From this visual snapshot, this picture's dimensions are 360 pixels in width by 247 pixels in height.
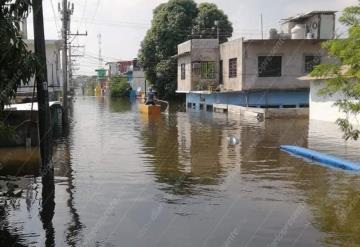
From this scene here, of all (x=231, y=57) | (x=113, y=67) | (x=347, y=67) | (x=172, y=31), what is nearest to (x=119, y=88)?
(x=172, y=31)

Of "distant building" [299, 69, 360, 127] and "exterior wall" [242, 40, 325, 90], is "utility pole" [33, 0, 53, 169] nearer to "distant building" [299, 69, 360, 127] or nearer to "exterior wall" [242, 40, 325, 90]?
"distant building" [299, 69, 360, 127]

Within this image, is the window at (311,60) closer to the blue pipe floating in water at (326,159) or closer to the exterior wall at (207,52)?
the exterior wall at (207,52)

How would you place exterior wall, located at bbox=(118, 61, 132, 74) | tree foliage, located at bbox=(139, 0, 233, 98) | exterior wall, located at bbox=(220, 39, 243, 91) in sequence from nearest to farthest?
exterior wall, located at bbox=(220, 39, 243, 91)
tree foliage, located at bbox=(139, 0, 233, 98)
exterior wall, located at bbox=(118, 61, 132, 74)

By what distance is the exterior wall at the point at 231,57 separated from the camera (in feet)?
125

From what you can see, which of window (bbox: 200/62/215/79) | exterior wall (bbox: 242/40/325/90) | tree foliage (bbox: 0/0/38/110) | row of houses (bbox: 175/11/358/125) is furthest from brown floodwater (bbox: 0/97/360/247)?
window (bbox: 200/62/215/79)

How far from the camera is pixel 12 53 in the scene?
586 centimetres

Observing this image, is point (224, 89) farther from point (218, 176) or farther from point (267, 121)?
point (218, 176)

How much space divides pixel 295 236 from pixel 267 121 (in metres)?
22.3

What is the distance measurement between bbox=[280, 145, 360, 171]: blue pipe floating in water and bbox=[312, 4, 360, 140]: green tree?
3568 mm

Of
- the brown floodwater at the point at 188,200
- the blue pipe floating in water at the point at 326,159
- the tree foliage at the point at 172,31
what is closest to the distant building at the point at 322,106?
the brown floodwater at the point at 188,200

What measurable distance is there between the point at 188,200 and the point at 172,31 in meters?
50.9

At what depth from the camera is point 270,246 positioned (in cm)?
775

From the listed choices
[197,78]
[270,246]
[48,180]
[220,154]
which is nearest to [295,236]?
[270,246]

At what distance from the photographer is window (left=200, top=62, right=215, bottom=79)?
4466 cm
